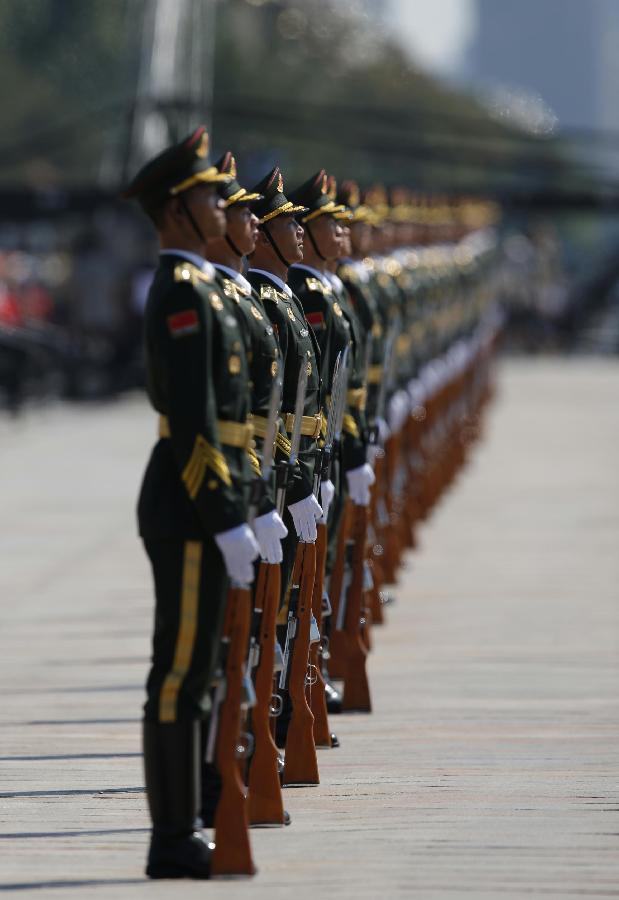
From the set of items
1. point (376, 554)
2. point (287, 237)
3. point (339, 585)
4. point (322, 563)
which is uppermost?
point (287, 237)

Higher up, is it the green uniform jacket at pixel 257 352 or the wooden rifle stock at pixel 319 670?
the green uniform jacket at pixel 257 352

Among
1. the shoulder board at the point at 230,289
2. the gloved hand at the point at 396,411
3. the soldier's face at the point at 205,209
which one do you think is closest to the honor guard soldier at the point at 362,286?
the gloved hand at the point at 396,411

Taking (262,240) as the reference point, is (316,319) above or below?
below

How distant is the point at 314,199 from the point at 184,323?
2846mm

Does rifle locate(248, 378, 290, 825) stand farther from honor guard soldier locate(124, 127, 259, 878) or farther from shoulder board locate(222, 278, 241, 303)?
shoulder board locate(222, 278, 241, 303)

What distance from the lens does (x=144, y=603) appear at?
13.9 meters

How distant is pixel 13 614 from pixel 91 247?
69.4ft

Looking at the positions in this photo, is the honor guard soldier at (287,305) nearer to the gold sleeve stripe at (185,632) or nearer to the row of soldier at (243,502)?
the row of soldier at (243,502)

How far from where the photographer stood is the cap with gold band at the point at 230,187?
275 inches

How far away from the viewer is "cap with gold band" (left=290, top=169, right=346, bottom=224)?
9383mm

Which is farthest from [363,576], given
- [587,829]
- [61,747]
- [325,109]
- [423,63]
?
[423,63]

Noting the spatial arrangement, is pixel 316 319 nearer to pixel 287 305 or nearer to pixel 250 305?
pixel 287 305

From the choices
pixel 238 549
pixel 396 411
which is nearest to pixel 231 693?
pixel 238 549

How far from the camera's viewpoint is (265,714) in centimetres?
751
